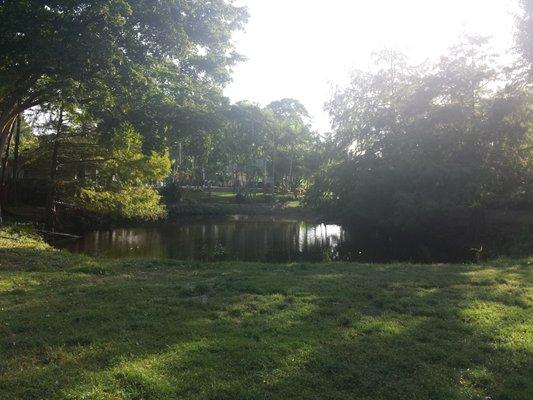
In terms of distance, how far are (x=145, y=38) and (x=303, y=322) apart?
36.8 feet

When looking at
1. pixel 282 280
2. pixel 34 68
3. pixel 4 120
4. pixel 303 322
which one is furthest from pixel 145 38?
pixel 303 322

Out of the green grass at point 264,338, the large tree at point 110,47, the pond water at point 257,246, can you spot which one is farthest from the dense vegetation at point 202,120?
the green grass at point 264,338

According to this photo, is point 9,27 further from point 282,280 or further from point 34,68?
point 282,280

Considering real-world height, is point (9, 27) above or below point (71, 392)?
above

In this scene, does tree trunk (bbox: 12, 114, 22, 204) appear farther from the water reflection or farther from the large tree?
the large tree

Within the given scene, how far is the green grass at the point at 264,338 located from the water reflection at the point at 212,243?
10.3m

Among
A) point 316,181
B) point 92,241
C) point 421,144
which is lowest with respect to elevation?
point 92,241

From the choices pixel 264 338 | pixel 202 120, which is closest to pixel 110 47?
pixel 202 120

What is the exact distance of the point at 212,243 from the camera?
25359 millimetres

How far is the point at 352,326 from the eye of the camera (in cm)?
665

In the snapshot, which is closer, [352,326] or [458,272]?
[352,326]

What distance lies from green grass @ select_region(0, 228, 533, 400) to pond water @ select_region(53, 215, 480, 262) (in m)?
9.96

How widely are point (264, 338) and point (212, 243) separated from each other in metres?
19.6

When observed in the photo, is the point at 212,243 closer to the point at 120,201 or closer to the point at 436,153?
the point at 120,201
